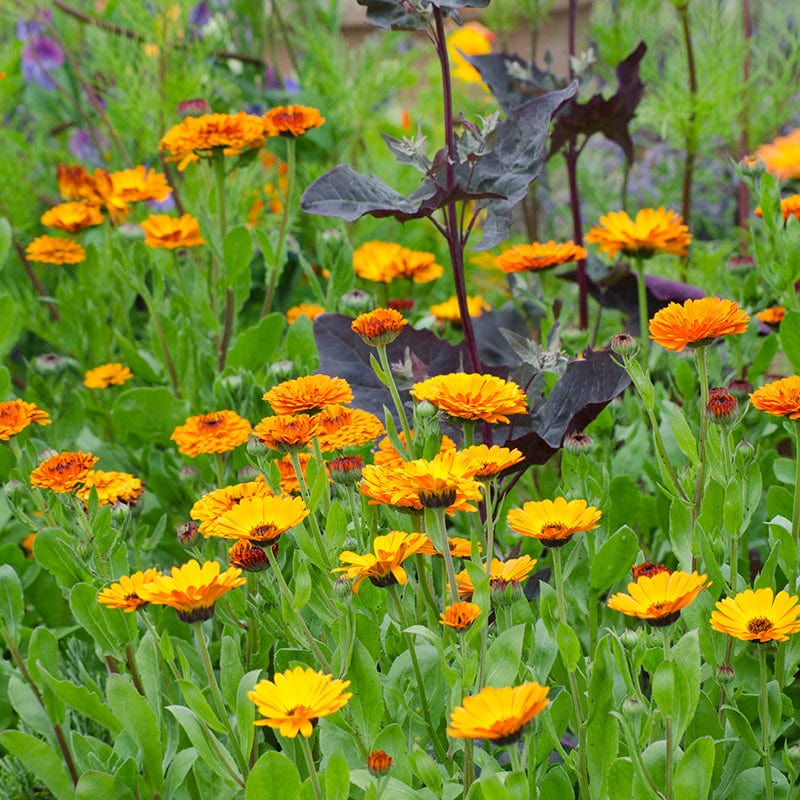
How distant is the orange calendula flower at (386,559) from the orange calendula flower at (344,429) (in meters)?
0.14

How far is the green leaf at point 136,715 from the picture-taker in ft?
2.72

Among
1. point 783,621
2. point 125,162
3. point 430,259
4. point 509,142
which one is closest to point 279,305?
point 125,162

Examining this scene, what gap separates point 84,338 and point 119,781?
889mm

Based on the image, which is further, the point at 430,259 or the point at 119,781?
the point at 430,259

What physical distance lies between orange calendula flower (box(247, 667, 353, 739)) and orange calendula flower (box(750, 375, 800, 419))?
36cm

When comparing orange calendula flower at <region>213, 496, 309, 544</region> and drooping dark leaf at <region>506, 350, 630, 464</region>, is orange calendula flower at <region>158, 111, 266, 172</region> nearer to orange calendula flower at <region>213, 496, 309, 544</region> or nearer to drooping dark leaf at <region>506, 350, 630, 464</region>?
drooping dark leaf at <region>506, 350, 630, 464</region>

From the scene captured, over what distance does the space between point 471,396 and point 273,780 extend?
0.29 metres

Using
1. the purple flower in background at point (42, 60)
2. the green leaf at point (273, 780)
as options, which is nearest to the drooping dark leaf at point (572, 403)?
the green leaf at point (273, 780)

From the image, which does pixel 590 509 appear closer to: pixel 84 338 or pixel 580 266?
pixel 580 266

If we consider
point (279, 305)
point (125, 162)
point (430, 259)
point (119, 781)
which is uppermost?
point (125, 162)

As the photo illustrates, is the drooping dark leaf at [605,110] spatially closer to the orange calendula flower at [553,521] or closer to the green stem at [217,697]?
the orange calendula flower at [553,521]

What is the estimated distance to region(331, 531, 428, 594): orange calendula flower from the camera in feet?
→ 2.31

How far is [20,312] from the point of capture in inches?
64.6

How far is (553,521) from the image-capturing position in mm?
Result: 736
